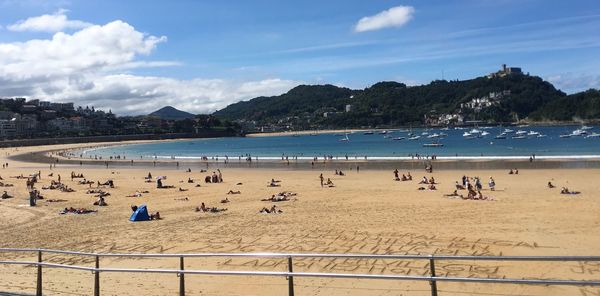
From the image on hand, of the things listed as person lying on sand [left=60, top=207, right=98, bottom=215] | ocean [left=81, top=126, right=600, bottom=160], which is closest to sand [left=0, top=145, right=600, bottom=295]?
person lying on sand [left=60, top=207, right=98, bottom=215]

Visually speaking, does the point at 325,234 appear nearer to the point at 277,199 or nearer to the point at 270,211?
the point at 270,211

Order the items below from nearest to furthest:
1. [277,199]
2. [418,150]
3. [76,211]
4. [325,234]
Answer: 1. [325,234]
2. [76,211]
3. [277,199]
4. [418,150]

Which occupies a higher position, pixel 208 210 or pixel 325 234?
pixel 325 234

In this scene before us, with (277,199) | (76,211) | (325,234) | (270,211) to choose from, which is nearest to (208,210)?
(270,211)

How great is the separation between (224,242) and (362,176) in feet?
79.3

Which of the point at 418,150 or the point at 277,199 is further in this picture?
the point at 418,150

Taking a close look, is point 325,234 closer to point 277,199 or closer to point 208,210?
point 208,210

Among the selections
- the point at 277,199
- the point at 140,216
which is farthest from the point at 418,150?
the point at 140,216

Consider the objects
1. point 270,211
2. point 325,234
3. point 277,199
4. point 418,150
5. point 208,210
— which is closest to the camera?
point 325,234

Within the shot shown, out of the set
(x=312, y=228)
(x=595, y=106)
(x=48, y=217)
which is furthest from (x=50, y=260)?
(x=595, y=106)

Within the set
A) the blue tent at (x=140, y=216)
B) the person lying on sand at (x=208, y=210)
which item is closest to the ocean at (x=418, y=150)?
the person lying on sand at (x=208, y=210)

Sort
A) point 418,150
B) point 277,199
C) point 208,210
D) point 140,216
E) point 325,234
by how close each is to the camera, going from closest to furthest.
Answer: point 325,234 → point 140,216 → point 208,210 → point 277,199 → point 418,150

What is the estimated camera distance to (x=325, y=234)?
50.1 feet

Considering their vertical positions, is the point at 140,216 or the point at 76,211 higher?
the point at 140,216
